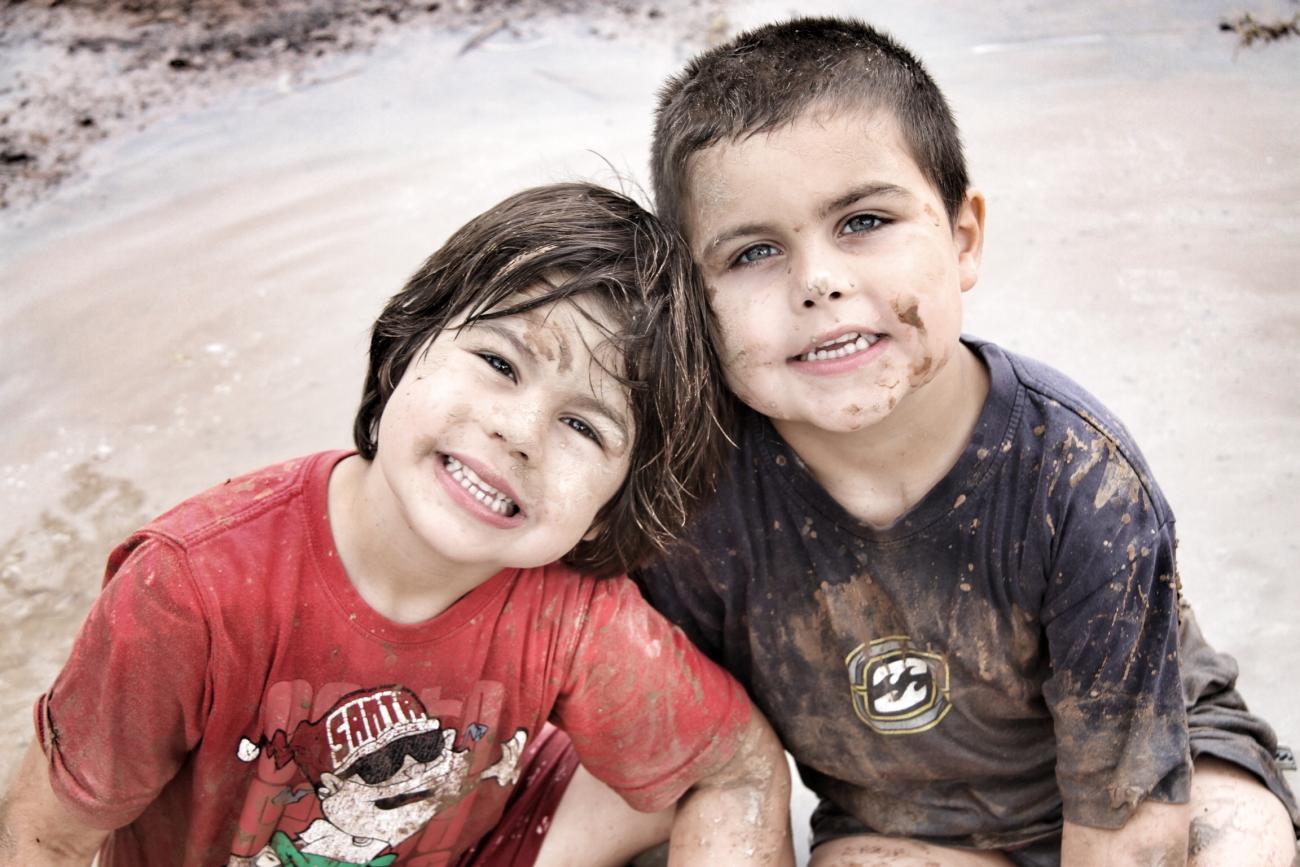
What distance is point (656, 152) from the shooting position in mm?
1816

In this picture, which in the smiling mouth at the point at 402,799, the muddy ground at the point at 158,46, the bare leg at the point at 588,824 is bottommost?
the bare leg at the point at 588,824

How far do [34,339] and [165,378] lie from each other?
0.36 meters

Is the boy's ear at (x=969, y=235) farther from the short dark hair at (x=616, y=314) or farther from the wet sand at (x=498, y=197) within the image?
the wet sand at (x=498, y=197)

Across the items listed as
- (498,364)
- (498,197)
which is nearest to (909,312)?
(498,364)

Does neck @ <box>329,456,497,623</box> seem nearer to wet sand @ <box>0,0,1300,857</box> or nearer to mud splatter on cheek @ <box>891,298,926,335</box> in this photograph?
mud splatter on cheek @ <box>891,298,926,335</box>

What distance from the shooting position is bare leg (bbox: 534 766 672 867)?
1973 millimetres

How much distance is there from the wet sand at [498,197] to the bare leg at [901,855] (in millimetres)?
690

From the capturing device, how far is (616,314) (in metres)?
1.60

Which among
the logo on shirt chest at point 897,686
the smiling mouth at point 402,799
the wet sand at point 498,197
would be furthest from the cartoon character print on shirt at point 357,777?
the wet sand at point 498,197

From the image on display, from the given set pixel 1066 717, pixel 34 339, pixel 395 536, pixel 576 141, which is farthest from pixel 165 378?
pixel 1066 717

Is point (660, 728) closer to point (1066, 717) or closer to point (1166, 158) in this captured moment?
point (1066, 717)

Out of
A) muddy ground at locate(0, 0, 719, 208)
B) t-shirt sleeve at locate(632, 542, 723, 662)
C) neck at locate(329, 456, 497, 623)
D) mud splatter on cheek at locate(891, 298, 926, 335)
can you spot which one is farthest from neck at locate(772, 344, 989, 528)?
muddy ground at locate(0, 0, 719, 208)

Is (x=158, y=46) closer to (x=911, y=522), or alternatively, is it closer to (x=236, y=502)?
(x=236, y=502)

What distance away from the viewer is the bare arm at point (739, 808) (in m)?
1.85
